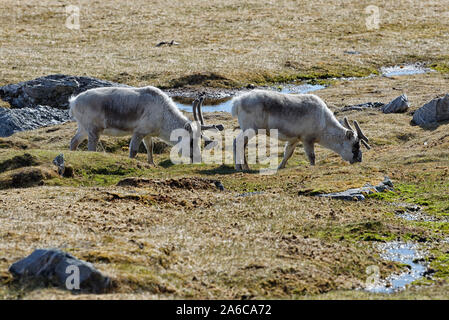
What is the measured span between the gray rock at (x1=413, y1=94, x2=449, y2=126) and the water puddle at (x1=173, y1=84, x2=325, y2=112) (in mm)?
9833

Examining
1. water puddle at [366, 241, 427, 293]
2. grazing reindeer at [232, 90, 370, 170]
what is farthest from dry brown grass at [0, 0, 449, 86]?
water puddle at [366, 241, 427, 293]

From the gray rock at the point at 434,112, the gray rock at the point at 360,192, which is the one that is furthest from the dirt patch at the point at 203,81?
the gray rock at the point at 360,192

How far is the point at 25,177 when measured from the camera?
2002 cm

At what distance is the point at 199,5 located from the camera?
254 feet

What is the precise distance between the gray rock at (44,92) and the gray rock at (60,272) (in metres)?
26.2

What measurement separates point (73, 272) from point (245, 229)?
18.0 ft

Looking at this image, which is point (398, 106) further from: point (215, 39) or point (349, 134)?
point (215, 39)

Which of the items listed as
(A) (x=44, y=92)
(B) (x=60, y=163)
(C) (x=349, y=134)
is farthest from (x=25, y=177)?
(A) (x=44, y=92)

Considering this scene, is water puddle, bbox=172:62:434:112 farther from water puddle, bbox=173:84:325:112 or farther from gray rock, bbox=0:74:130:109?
gray rock, bbox=0:74:130:109

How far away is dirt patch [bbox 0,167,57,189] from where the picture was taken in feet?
65.0

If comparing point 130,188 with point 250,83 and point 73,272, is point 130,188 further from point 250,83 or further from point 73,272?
point 250,83

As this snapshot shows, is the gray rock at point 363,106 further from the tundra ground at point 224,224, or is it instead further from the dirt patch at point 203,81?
the dirt patch at point 203,81

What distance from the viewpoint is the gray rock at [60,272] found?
33.7ft

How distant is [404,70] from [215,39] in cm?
1842
